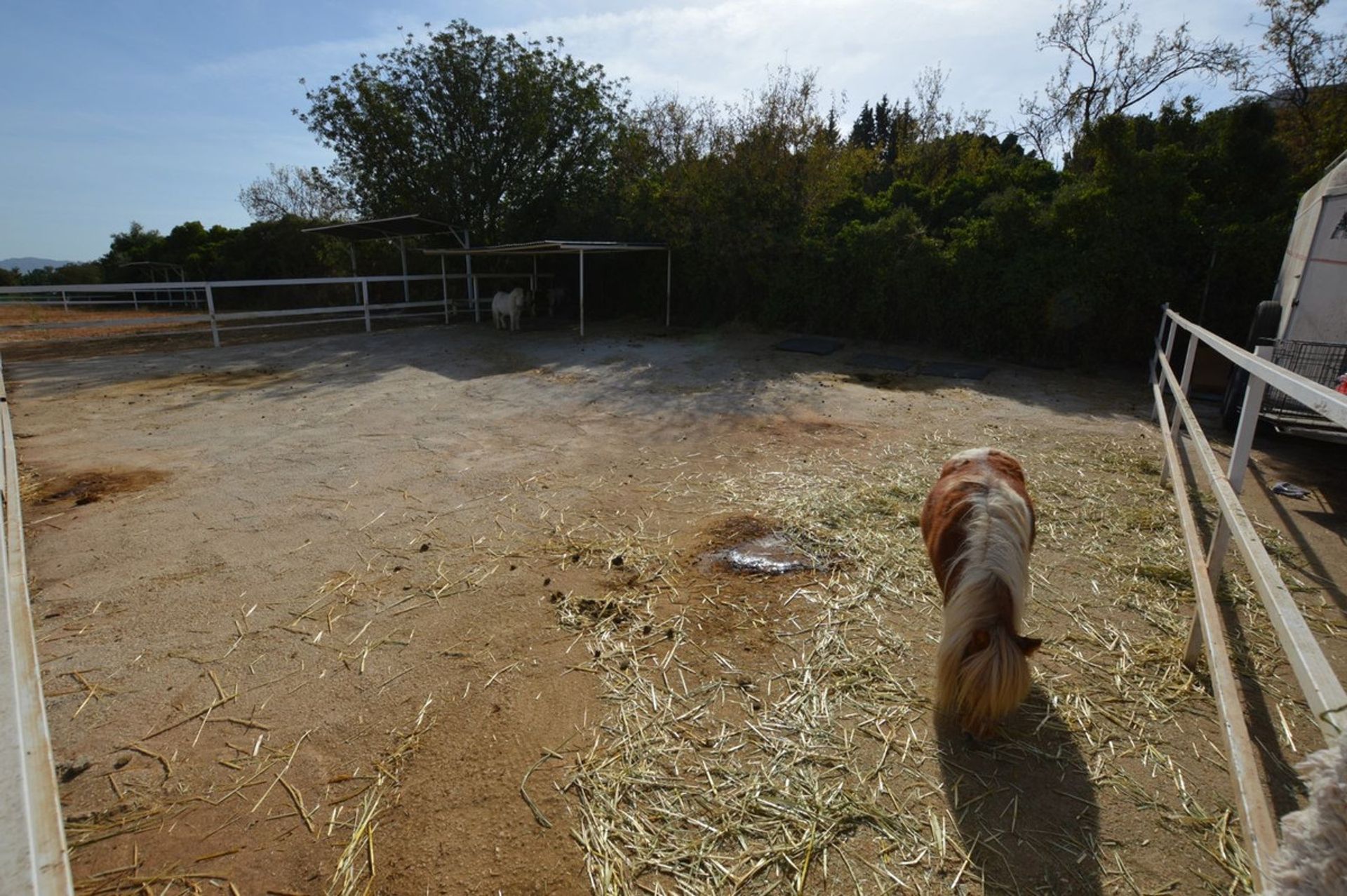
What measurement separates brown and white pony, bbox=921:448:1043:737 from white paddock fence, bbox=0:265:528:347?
10.2 metres

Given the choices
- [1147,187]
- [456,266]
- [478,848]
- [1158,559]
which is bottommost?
[478,848]

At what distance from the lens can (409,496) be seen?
451 cm

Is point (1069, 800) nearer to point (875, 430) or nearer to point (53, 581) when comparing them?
point (875, 430)

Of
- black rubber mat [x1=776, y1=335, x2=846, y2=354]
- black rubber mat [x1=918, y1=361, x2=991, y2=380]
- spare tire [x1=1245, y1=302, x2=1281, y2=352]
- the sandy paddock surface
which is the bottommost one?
the sandy paddock surface

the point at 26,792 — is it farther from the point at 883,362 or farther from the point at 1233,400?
the point at 883,362

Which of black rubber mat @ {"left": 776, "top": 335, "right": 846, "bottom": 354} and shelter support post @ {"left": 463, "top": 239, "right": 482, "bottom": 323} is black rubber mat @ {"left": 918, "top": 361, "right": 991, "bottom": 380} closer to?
black rubber mat @ {"left": 776, "top": 335, "right": 846, "bottom": 354}

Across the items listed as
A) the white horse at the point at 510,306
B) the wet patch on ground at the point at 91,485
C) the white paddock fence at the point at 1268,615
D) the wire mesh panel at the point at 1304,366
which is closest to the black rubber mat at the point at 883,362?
the wire mesh panel at the point at 1304,366

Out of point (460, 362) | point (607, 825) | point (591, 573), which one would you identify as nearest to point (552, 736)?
point (607, 825)

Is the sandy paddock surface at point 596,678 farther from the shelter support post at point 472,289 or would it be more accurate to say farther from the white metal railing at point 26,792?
the shelter support post at point 472,289

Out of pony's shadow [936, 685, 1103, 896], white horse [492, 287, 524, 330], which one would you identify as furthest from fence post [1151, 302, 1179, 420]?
white horse [492, 287, 524, 330]

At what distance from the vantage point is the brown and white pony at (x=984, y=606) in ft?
6.70

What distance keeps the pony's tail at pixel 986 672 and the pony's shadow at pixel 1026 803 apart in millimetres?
193

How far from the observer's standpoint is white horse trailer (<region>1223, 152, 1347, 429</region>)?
16.1ft

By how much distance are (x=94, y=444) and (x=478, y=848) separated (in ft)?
19.7
